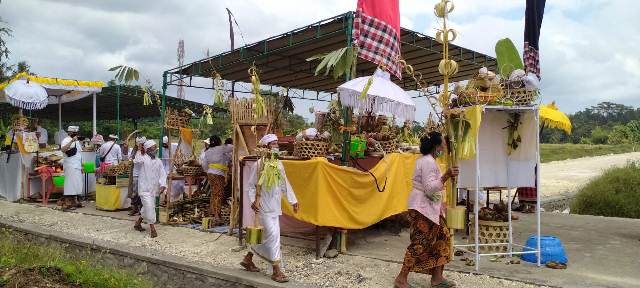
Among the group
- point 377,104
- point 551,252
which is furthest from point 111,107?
point 551,252

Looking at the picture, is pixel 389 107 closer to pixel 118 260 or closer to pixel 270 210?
pixel 270 210

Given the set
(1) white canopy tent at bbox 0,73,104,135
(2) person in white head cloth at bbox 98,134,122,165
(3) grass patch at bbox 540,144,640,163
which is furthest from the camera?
(3) grass patch at bbox 540,144,640,163

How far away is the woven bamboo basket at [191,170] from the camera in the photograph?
927cm

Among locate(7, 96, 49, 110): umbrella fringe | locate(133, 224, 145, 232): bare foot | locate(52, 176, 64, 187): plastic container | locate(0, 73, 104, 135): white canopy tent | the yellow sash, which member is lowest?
locate(133, 224, 145, 232): bare foot

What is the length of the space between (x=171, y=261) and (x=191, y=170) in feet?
9.76

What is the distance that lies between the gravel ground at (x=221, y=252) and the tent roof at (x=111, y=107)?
4.24 metres

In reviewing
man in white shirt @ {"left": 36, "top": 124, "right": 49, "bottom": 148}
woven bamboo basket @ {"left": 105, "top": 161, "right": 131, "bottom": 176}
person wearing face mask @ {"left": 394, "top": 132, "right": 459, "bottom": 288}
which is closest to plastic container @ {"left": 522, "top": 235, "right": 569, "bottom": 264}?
person wearing face mask @ {"left": 394, "top": 132, "right": 459, "bottom": 288}

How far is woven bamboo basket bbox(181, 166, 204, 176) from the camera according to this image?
9.27m

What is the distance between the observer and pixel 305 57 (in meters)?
9.73

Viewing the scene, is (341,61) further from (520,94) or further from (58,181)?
(58,181)

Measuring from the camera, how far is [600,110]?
87312 mm

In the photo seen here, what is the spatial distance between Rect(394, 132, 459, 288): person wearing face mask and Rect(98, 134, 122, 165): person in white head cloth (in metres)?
8.91

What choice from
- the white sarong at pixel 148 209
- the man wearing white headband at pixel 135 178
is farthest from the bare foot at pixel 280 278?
the man wearing white headband at pixel 135 178

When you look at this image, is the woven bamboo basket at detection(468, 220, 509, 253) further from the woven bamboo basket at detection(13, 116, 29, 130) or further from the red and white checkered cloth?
the woven bamboo basket at detection(13, 116, 29, 130)
